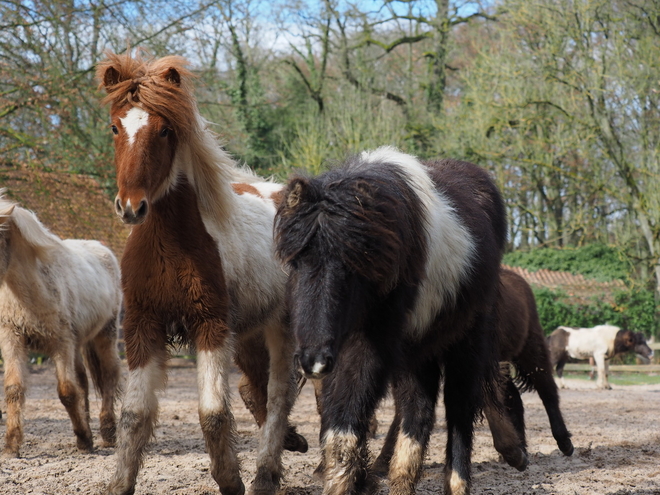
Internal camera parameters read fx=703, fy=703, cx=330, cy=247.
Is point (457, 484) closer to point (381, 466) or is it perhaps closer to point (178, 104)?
point (381, 466)

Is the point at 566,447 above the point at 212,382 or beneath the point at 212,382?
beneath

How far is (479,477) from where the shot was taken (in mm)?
5758

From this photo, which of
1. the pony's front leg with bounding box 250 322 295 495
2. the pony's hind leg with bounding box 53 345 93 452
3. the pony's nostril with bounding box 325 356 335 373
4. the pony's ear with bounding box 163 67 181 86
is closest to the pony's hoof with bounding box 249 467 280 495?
the pony's front leg with bounding box 250 322 295 495

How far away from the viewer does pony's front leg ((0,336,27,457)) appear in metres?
6.35

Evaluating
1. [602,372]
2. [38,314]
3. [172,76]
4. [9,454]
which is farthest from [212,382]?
[602,372]

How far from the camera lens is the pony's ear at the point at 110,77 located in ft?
14.2

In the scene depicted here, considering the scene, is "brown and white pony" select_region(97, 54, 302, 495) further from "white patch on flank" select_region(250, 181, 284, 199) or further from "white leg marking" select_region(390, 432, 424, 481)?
"white patch on flank" select_region(250, 181, 284, 199)

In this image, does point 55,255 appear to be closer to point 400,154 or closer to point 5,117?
point 400,154

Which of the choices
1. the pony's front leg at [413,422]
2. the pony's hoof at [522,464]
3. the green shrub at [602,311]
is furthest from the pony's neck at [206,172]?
the green shrub at [602,311]

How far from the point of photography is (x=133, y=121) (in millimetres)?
4117

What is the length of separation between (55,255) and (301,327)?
520cm

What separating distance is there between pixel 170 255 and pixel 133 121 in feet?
2.70

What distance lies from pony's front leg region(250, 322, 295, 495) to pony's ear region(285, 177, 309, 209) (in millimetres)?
2064

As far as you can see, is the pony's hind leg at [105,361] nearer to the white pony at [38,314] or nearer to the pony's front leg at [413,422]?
the white pony at [38,314]
